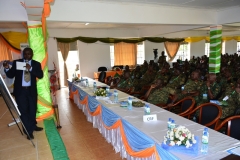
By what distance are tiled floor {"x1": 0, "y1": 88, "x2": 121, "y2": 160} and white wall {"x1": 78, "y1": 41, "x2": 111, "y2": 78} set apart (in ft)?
18.6

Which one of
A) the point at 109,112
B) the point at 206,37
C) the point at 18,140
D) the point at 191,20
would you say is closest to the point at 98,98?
the point at 109,112

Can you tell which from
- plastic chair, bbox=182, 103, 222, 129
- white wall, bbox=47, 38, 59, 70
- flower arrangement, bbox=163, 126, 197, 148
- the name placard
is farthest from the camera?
white wall, bbox=47, 38, 59, 70

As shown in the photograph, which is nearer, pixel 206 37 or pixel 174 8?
pixel 174 8

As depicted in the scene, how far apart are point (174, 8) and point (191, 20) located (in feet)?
2.64

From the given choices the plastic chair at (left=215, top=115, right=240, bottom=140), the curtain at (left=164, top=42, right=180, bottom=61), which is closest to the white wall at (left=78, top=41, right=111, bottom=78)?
the curtain at (left=164, top=42, right=180, bottom=61)

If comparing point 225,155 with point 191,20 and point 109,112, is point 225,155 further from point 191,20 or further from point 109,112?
point 191,20

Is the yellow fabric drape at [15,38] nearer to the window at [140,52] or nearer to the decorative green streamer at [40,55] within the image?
the decorative green streamer at [40,55]

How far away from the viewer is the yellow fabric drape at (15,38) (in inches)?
312

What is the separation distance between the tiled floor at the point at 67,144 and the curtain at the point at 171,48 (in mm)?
9404

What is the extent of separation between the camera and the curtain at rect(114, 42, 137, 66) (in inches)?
426

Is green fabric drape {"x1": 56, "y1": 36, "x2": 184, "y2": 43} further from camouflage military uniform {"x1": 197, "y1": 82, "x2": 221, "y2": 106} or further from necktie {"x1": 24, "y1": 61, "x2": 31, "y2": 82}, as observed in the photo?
camouflage military uniform {"x1": 197, "y1": 82, "x2": 221, "y2": 106}

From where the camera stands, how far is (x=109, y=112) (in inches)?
121

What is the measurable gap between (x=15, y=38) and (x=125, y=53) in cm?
568

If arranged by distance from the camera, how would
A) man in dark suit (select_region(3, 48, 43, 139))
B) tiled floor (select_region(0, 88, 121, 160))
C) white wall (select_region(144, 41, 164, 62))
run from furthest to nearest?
1. white wall (select_region(144, 41, 164, 62))
2. man in dark suit (select_region(3, 48, 43, 139))
3. tiled floor (select_region(0, 88, 121, 160))
